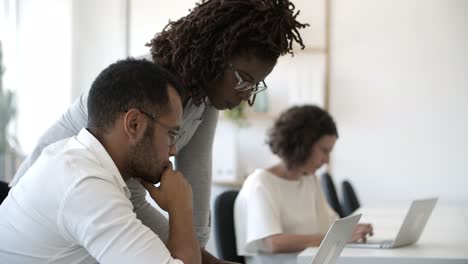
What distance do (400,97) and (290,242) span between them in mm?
3381

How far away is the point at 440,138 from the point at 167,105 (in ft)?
15.3

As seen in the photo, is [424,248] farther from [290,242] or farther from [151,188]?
[151,188]

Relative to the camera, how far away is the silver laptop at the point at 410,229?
2391 millimetres

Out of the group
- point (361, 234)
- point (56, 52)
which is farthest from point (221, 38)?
point (56, 52)

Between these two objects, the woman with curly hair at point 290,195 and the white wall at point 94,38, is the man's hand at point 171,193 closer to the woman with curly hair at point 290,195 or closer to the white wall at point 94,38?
the woman with curly hair at point 290,195

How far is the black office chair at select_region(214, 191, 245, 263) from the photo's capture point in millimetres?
2717

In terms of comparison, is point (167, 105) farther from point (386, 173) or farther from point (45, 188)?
point (386, 173)

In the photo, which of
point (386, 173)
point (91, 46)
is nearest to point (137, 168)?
point (91, 46)

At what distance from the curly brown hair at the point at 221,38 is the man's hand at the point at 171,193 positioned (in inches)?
10.7

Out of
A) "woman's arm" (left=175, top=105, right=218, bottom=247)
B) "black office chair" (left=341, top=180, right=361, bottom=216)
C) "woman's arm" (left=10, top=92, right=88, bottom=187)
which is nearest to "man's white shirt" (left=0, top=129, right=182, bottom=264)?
"woman's arm" (left=10, top=92, right=88, bottom=187)

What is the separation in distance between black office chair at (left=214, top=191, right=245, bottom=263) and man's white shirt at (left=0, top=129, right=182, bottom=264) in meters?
1.42

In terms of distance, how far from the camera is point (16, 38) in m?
3.82

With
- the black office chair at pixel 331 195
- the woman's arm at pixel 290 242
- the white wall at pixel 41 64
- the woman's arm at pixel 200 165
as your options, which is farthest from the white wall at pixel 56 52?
the woman's arm at pixel 200 165

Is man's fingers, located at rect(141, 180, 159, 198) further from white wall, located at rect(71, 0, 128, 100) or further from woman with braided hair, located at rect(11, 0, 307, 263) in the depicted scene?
white wall, located at rect(71, 0, 128, 100)
